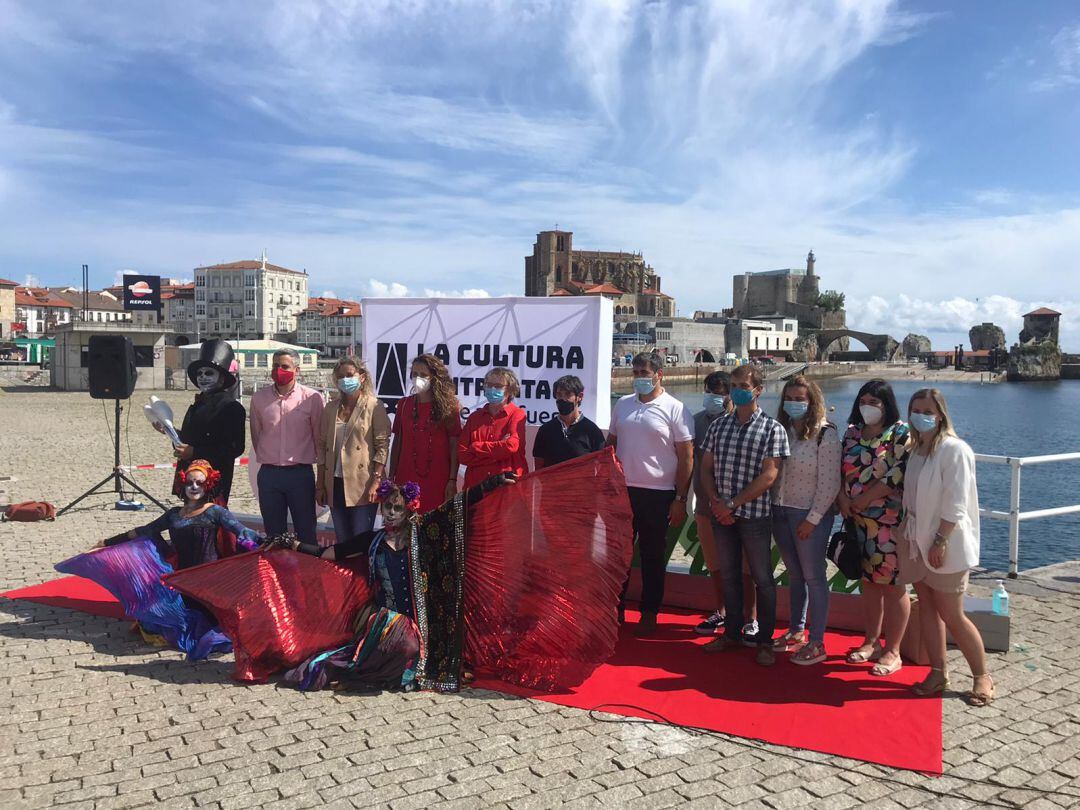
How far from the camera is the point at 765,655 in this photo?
5.21 meters

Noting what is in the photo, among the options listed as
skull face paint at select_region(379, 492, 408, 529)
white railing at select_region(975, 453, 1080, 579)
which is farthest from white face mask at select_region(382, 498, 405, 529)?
white railing at select_region(975, 453, 1080, 579)

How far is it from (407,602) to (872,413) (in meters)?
3.02

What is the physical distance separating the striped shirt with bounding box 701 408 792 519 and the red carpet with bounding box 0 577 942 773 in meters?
0.99

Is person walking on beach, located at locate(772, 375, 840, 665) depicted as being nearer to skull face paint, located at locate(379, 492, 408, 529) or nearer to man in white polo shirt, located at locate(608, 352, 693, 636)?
man in white polo shirt, located at locate(608, 352, 693, 636)

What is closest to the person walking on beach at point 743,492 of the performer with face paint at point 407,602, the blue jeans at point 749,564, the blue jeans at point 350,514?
the blue jeans at point 749,564

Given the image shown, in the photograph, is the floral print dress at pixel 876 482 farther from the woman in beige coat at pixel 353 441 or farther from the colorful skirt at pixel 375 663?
the woman in beige coat at pixel 353 441

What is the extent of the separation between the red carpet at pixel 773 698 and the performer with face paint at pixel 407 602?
363 mm

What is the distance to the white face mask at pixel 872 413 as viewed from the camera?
493 centimetres

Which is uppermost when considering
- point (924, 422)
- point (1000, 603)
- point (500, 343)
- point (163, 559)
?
point (500, 343)

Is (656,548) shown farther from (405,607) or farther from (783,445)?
(405,607)

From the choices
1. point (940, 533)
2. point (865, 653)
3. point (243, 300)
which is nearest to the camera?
point (940, 533)

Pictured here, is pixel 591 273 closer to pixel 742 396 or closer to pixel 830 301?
pixel 830 301

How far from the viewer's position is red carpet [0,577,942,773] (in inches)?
165

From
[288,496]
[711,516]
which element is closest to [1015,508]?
[711,516]
